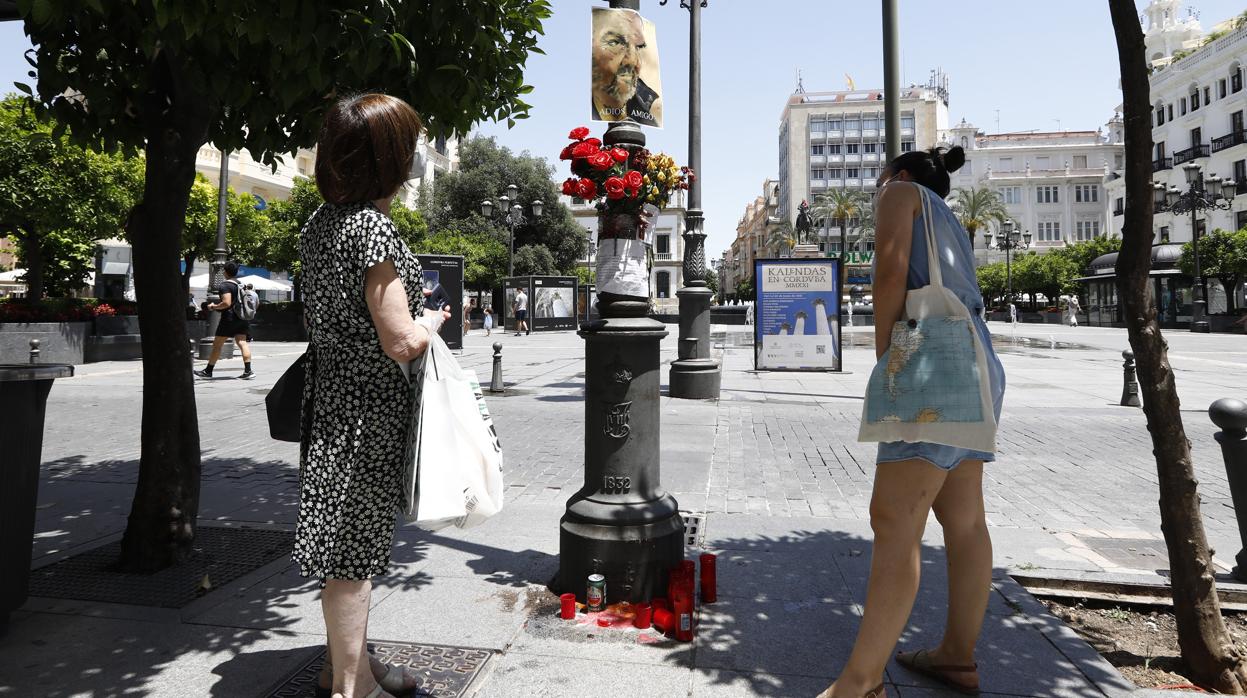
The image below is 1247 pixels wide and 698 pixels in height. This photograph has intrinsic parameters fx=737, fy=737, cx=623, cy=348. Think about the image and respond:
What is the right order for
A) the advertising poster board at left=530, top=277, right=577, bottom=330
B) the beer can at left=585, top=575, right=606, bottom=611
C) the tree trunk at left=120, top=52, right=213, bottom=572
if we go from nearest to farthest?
the beer can at left=585, top=575, right=606, bottom=611 < the tree trunk at left=120, top=52, right=213, bottom=572 < the advertising poster board at left=530, top=277, right=577, bottom=330

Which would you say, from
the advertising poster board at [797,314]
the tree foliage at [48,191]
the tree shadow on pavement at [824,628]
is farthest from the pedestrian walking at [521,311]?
the tree shadow on pavement at [824,628]

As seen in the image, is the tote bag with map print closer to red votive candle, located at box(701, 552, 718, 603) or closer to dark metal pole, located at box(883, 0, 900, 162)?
red votive candle, located at box(701, 552, 718, 603)

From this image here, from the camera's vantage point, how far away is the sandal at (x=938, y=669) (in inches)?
94.7

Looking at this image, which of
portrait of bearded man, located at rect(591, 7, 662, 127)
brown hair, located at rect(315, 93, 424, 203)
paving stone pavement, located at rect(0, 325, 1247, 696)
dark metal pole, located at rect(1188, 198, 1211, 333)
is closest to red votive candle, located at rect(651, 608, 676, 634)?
paving stone pavement, located at rect(0, 325, 1247, 696)

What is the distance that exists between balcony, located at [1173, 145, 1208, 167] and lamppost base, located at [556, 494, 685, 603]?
60368 mm

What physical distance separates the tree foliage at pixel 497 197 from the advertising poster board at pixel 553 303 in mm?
15584

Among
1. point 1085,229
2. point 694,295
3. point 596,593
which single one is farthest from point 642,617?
point 1085,229

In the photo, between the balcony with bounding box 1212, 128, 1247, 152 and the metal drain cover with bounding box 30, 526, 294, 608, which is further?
the balcony with bounding box 1212, 128, 1247, 152

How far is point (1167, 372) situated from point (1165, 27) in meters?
92.7

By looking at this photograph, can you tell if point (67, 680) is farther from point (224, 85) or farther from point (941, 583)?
point (941, 583)

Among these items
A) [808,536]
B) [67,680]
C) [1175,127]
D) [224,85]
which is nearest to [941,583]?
[808,536]

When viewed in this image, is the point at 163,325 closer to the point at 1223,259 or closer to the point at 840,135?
the point at 1223,259

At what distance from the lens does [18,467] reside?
2.70 metres

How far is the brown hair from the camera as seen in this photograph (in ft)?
6.71
